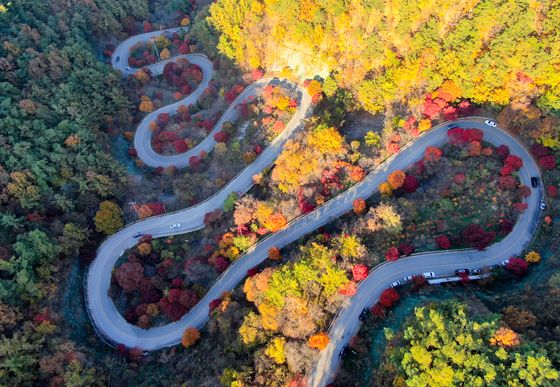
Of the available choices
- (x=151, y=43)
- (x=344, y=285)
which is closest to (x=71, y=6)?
(x=151, y=43)

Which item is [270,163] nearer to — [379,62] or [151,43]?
[379,62]

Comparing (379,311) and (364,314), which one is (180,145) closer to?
(364,314)

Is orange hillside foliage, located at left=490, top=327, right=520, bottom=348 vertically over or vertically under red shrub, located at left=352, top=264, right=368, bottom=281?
under

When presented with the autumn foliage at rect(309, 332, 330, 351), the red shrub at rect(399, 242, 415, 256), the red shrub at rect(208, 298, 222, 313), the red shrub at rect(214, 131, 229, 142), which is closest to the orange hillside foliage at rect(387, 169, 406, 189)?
the red shrub at rect(399, 242, 415, 256)

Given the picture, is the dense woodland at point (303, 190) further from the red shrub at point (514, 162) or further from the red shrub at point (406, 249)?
the red shrub at point (514, 162)

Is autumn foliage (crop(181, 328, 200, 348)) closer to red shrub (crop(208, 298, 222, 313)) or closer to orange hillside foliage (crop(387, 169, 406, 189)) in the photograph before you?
red shrub (crop(208, 298, 222, 313))

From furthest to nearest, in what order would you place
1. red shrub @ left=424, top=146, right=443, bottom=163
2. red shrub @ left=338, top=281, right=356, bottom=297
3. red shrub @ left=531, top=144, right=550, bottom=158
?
1. red shrub @ left=424, top=146, right=443, bottom=163
2. red shrub @ left=531, top=144, right=550, bottom=158
3. red shrub @ left=338, top=281, right=356, bottom=297

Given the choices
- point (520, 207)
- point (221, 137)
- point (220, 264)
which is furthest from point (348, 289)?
point (221, 137)
